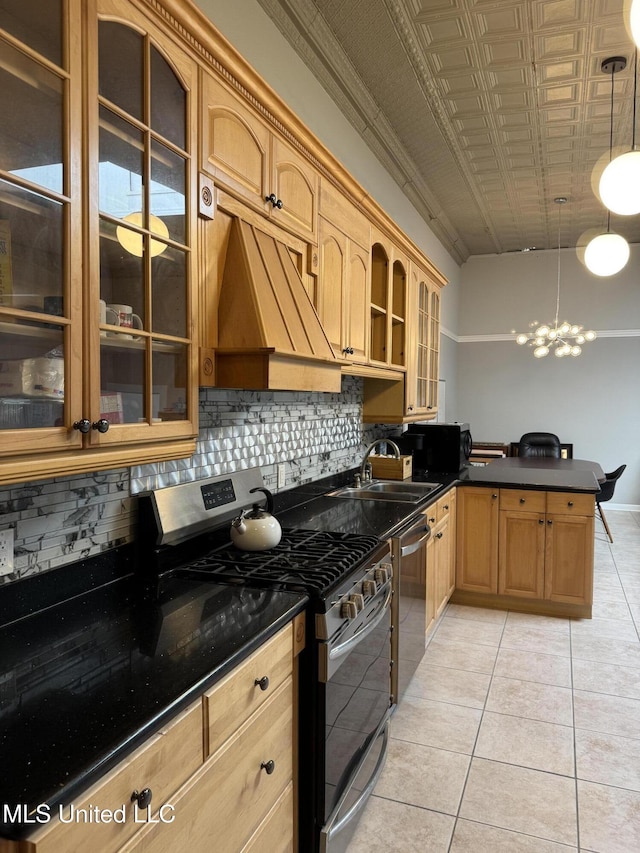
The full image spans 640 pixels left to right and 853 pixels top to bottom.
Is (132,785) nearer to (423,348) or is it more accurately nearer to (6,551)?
(6,551)

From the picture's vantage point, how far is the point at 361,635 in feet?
6.39

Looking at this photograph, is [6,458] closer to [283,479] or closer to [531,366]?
[283,479]

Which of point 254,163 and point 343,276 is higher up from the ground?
point 254,163

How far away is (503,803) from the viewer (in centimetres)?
212

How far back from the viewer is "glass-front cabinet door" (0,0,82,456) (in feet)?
3.57

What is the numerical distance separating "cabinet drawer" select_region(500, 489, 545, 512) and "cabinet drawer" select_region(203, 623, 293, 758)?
109 inches

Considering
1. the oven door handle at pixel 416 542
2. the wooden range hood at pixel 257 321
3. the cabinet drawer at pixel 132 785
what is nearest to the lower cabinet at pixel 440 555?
the oven door handle at pixel 416 542

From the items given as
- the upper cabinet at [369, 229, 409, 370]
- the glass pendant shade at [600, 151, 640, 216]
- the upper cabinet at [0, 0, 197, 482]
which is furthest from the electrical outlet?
the glass pendant shade at [600, 151, 640, 216]

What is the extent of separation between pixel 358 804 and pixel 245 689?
35.7 inches

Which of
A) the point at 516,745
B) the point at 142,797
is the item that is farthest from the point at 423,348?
the point at 142,797

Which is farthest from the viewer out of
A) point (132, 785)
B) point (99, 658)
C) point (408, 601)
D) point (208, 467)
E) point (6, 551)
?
point (408, 601)

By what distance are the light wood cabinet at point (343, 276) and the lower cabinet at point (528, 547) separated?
5.30ft

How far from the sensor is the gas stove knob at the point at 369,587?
2010 mm

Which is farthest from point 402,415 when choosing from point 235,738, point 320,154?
point 235,738
